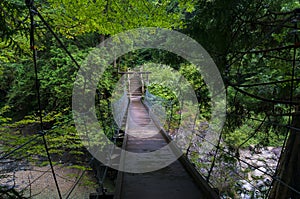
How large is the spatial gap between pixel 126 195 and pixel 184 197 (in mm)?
467

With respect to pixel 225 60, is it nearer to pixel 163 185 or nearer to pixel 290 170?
pixel 290 170

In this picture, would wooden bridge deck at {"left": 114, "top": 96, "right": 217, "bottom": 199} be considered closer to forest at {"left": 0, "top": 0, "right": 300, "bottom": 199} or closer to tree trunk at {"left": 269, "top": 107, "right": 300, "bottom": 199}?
forest at {"left": 0, "top": 0, "right": 300, "bottom": 199}

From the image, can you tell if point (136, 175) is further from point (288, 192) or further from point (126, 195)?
point (288, 192)

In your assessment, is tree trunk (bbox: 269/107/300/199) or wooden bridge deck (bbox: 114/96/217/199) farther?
tree trunk (bbox: 269/107/300/199)

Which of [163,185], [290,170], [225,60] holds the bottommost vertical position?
[163,185]

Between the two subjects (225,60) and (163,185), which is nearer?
(163,185)

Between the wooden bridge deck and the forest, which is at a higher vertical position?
the forest

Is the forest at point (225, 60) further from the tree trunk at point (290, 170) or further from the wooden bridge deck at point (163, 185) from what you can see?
the wooden bridge deck at point (163, 185)

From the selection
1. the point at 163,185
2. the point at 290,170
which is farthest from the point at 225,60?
the point at 163,185

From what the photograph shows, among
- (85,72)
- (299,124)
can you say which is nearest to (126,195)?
(299,124)

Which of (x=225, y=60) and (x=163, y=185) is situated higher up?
(x=225, y=60)

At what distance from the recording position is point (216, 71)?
2.76m

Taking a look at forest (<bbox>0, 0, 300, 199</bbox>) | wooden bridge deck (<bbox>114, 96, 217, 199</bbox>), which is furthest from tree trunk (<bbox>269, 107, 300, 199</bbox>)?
wooden bridge deck (<bbox>114, 96, 217, 199</bbox>)

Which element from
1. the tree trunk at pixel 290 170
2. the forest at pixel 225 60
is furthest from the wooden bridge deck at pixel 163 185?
the tree trunk at pixel 290 170
